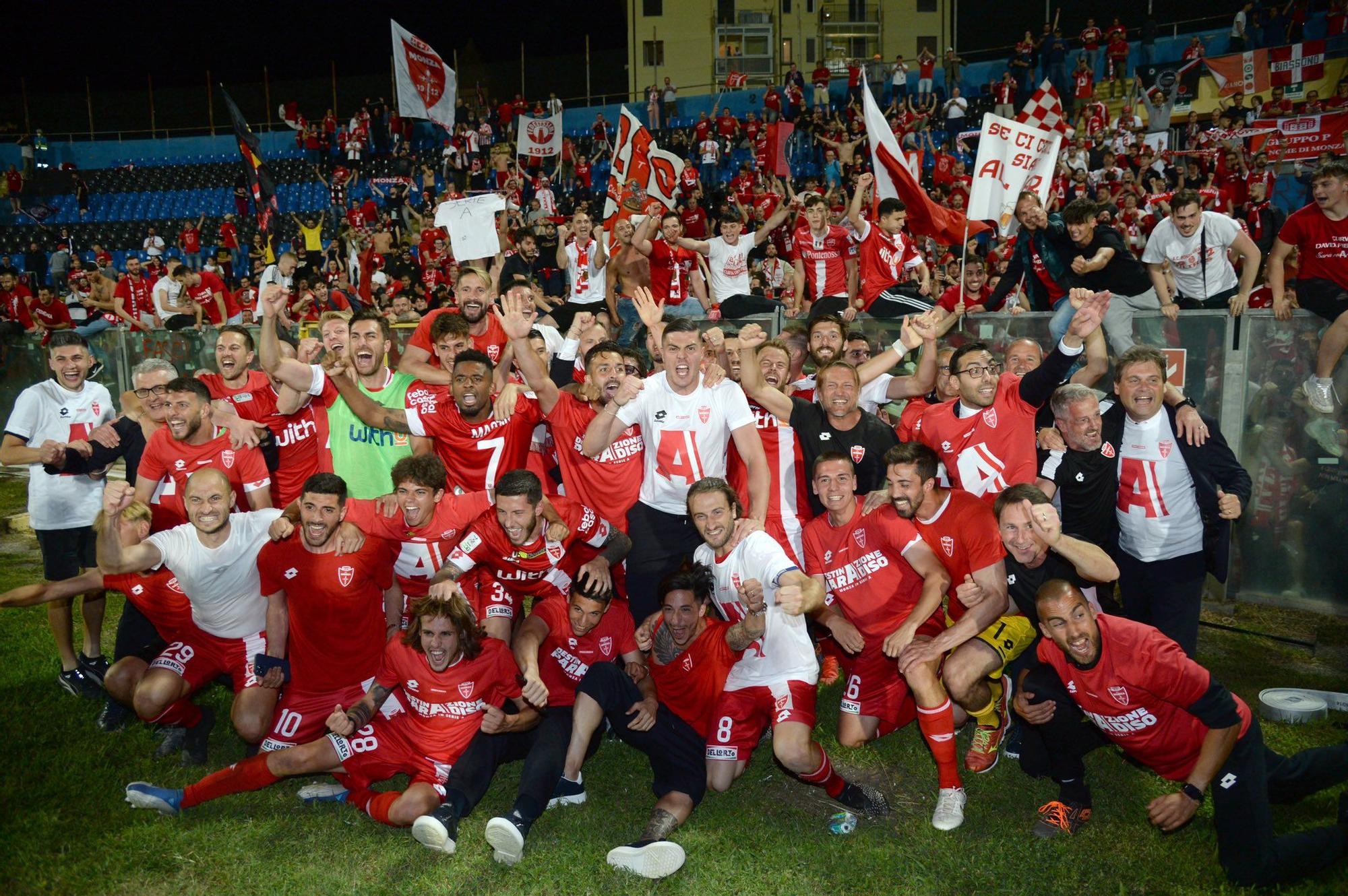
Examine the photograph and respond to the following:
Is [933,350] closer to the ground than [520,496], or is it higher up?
higher up

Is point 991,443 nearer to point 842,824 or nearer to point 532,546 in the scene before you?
point 842,824

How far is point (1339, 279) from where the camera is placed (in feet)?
25.3

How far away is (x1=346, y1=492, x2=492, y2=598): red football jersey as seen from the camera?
6477 millimetres

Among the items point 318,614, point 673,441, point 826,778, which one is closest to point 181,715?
point 318,614

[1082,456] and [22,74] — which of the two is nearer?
[1082,456]

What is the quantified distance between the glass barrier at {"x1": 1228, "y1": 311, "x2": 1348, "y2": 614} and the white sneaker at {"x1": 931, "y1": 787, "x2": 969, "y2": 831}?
443 cm

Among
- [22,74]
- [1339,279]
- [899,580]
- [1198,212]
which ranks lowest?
[899,580]

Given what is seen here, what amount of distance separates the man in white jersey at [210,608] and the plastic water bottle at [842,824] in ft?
11.4

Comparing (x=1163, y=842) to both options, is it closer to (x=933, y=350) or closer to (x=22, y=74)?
(x=933, y=350)

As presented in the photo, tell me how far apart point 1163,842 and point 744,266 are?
321 inches

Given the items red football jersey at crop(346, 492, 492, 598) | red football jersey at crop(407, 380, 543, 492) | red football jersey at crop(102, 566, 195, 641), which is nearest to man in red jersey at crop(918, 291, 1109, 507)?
red football jersey at crop(407, 380, 543, 492)

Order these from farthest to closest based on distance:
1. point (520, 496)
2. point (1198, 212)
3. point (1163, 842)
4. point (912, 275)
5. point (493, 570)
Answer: point (912, 275)
point (1198, 212)
point (493, 570)
point (520, 496)
point (1163, 842)

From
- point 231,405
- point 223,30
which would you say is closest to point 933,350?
point 231,405

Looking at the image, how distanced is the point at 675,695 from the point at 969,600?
1.84m
